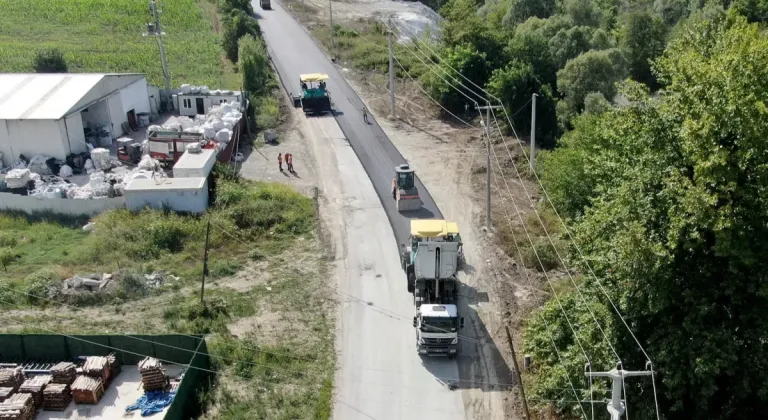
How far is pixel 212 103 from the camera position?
50.0 m

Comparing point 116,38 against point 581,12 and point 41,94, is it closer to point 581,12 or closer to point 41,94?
point 41,94

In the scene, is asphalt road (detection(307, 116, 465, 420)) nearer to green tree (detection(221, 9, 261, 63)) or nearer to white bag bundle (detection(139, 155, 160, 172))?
white bag bundle (detection(139, 155, 160, 172))

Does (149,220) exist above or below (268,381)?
above

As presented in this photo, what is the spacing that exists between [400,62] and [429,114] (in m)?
10.8

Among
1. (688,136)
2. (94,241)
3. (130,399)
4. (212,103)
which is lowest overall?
(130,399)

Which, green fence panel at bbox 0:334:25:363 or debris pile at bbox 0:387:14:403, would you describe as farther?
green fence panel at bbox 0:334:25:363

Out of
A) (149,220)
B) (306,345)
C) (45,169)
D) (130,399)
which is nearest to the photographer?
(130,399)

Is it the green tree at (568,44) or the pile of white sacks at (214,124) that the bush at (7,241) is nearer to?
the pile of white sacks at (214,124)

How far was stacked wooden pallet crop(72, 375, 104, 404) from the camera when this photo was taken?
2288 cm

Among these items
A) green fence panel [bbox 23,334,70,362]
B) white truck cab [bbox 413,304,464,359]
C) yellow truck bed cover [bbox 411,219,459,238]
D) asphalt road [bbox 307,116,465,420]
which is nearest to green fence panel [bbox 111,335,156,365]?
green fence panel [bbox 23,334,70,362]

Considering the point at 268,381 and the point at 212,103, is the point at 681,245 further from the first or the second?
the point at 212,103

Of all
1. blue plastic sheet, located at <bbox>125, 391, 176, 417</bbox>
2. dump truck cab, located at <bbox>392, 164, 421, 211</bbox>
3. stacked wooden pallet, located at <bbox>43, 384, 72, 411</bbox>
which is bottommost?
blue plastic sheet, located at <bbox>125, 391, 176, 417</bbox>

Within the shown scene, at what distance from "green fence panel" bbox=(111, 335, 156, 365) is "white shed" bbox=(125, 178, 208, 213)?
1137 cm

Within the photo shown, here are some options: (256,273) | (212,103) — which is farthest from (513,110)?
(256,273)
